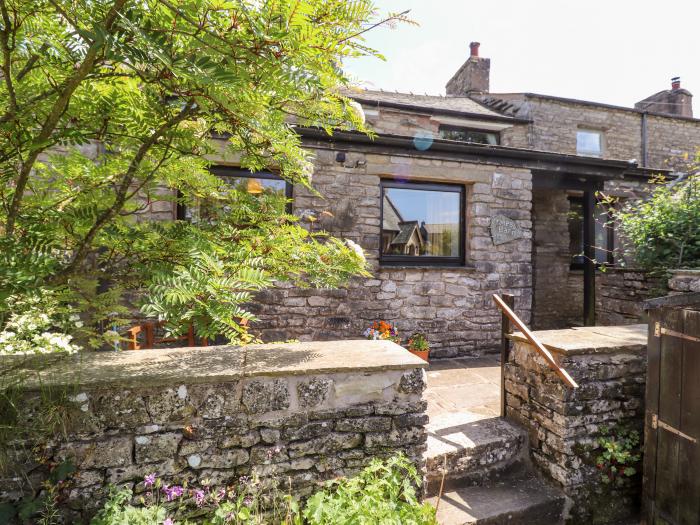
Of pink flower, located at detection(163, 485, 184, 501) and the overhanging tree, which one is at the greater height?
the overhanging tree

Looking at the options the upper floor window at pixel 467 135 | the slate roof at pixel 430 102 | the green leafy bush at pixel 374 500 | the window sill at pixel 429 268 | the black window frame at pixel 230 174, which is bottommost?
the green leafy bush at pixel 374 500

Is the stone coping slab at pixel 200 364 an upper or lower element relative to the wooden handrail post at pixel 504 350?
upper

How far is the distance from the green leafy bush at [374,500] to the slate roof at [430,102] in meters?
6.70

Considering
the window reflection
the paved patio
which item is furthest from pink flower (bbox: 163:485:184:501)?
the window reflection

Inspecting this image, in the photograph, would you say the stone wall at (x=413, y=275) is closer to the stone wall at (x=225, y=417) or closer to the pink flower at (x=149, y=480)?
the stone wall at (x=225, y=417)

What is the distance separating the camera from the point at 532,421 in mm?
2832

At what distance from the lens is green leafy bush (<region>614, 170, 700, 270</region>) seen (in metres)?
4.60

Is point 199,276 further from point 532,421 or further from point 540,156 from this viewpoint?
point 540,156

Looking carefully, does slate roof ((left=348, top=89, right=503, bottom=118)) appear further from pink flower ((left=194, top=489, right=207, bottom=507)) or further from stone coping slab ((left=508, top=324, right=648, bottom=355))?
pink flower ((left=194, top=489, right=207, bottom=507))

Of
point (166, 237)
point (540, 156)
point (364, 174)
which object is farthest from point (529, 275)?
Answer: point (166, 237)

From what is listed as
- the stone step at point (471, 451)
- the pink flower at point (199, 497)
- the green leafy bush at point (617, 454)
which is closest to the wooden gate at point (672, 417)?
the green leafy bush at point (617, 454)

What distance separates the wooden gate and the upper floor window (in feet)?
21.7

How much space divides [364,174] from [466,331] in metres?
2.82

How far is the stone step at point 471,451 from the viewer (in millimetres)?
2508
